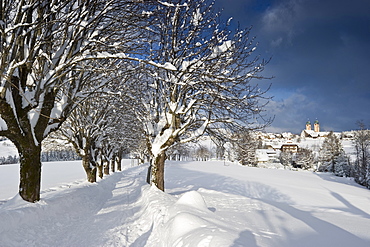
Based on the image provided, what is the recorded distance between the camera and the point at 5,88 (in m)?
4.73

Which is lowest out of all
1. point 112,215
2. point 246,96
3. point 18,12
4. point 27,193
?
point 112,215

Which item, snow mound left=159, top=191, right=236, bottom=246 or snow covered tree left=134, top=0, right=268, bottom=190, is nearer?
snow mound left=159, top=191, right=236, bottom=246

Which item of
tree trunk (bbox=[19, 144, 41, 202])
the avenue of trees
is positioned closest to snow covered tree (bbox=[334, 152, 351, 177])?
the avenue of trees

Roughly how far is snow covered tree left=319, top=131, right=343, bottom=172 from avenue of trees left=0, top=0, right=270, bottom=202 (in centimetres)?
4532

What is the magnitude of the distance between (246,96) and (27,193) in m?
7.11

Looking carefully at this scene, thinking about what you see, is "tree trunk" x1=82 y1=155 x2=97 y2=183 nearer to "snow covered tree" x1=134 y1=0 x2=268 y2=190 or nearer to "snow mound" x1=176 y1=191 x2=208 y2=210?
"snow covered tree" x1=134 y1=0 x2=268 y2=190

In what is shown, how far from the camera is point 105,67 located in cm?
733

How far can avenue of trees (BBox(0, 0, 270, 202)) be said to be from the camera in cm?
446

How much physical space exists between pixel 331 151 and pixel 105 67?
5122 centimetres

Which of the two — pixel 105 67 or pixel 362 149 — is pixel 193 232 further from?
pixel 362 149

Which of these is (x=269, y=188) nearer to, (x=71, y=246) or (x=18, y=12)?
(x=71, y=246)

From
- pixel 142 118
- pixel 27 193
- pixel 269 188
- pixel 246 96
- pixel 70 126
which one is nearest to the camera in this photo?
pixel 27 193

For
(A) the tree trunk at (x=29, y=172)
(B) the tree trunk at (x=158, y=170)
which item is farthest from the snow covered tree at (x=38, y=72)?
(B) the tree trunk at (x=158, y=170)

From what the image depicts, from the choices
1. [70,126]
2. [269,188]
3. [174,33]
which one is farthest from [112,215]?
[269,188]
